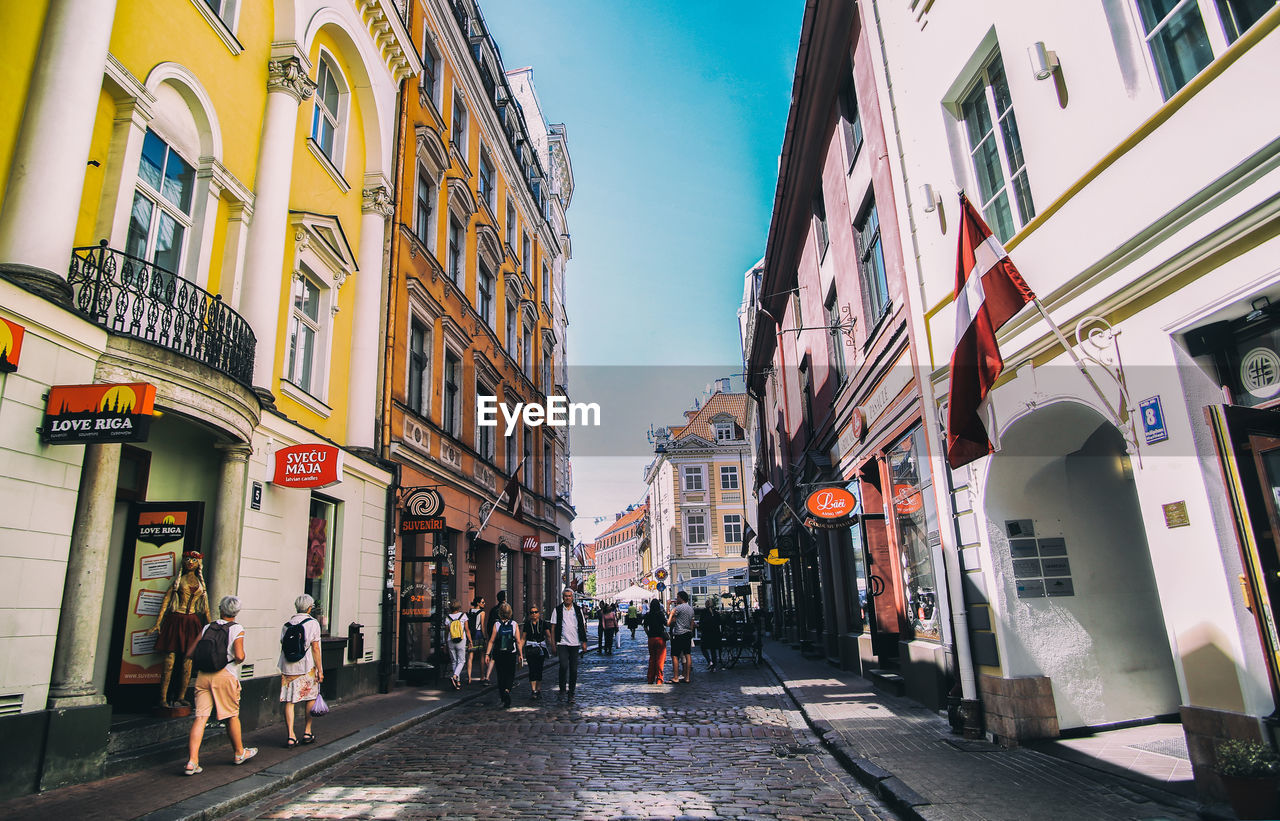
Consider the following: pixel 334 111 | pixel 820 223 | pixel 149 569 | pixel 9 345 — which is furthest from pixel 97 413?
pixel 820 223

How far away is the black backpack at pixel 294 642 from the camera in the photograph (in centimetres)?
867

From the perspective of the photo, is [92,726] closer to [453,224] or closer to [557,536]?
[453,224]

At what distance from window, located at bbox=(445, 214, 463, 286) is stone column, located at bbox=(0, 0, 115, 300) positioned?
1317 centimetres

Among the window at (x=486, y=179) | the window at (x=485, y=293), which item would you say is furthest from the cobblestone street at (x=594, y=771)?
Result: the window at (x=486, y=179)

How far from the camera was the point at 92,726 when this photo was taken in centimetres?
694

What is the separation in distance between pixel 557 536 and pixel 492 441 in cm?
1129

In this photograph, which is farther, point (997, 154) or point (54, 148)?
point (997, 154)

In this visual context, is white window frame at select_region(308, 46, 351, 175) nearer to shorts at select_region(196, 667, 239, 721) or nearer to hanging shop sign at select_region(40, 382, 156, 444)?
hanging shop sign at select_region(40, 382, 156, 444)

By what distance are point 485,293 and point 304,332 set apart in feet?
38.6

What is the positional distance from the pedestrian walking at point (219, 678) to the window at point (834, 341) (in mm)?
12229

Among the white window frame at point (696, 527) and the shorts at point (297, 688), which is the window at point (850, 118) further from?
the white window frame at point (696, 527)

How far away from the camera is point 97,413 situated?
6.94 meters

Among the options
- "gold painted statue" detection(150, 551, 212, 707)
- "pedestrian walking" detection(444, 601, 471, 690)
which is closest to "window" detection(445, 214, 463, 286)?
"pedestrian walking" detection(444, 601, 471, 690)

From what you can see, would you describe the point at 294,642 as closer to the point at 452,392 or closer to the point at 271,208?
the point at 271,208
